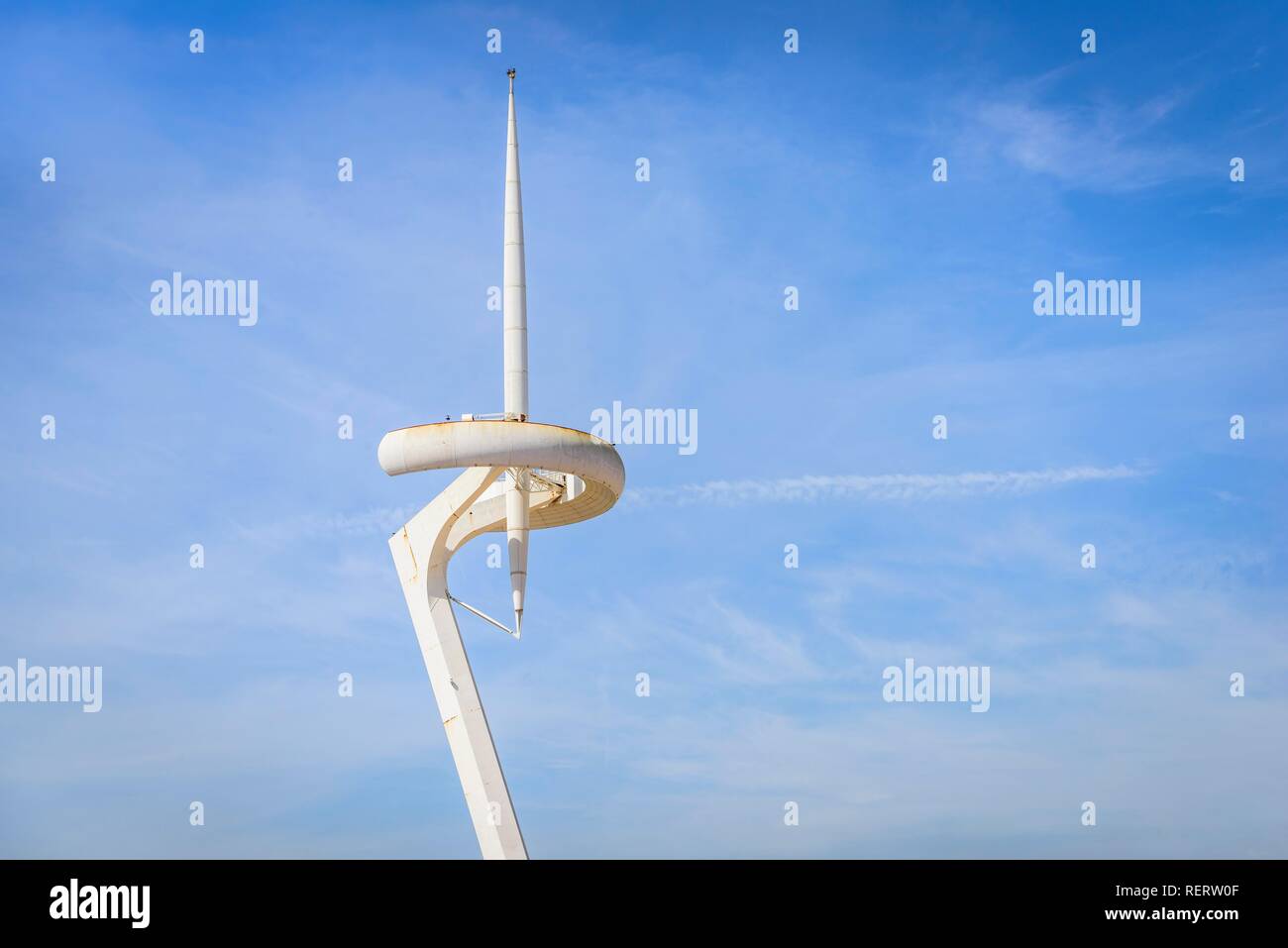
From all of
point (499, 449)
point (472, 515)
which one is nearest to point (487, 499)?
point (472, 515)

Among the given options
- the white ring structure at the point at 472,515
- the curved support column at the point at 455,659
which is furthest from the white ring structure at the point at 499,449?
the curved support column at the point at 455,659

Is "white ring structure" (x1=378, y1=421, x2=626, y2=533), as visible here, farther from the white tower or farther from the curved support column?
the curved support column

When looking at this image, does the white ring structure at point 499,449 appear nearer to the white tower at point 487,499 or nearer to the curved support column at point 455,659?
the white tower at point 487,499

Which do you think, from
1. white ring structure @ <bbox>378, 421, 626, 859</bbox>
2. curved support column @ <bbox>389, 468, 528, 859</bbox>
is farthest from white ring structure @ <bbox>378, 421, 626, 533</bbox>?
curved support column @ <bbox>389, 468, 528, 859</bbox>

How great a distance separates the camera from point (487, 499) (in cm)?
7212

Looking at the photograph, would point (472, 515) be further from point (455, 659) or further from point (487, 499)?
point (455, 659)

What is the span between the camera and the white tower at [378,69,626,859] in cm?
6619

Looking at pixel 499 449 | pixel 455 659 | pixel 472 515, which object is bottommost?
pixel 455 659

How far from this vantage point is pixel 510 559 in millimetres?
70750
